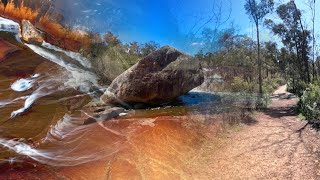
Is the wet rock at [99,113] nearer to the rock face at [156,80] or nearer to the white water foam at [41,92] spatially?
the rock face at [156,80]

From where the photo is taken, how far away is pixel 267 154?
8.51 m

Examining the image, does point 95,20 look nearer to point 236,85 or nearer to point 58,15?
point 58,15

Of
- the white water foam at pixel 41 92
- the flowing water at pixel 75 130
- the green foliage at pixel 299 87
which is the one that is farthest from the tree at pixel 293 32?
Result: the white water foam at pixel 41 92

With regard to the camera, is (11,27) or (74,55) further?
(74,55)

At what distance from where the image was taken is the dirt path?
7422mm

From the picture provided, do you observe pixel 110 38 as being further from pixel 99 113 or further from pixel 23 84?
pixel 99 113

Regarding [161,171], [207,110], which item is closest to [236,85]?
[207,110]

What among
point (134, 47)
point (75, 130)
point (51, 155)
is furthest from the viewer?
point (134, 47)

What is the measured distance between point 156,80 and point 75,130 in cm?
525

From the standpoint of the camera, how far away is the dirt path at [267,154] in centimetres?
742

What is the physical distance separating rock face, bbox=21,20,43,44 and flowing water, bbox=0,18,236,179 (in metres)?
1.92

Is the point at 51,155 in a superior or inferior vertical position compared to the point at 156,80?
inferior

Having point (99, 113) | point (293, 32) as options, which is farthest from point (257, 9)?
point (99, 113)

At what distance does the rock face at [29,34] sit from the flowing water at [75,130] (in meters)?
1.92
